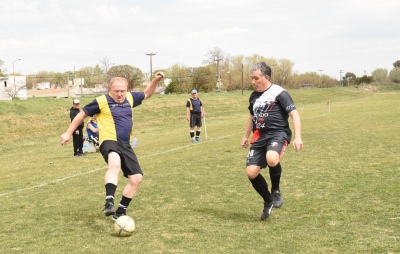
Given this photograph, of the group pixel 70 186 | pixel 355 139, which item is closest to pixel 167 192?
pixel 70 186

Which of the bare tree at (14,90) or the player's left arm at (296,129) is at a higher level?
the player's left arm at (296,129)

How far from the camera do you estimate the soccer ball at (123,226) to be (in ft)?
20.7

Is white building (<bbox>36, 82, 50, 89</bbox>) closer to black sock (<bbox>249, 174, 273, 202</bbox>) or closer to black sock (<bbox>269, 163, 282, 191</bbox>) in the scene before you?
black sock (<bbox>269, 163, 282, 191</bbox>)

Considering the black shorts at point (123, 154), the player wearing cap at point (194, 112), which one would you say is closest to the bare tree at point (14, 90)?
the player wearing cap at point (194, 112)

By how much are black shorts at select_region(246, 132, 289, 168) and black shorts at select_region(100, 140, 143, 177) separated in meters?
1.60

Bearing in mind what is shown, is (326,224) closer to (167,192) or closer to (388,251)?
(388,251)

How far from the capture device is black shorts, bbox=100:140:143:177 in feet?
23.1

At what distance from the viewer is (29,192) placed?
34.7ft

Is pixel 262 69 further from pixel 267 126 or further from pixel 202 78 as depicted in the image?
pixel 202 78

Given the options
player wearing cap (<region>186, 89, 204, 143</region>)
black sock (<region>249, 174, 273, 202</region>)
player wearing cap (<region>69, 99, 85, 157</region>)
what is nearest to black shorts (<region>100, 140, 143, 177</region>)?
black sock (<region>249, 174, 273, 202</region>)

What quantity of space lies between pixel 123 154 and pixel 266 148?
2.00 m

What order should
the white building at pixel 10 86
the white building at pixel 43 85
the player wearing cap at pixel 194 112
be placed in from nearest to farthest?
1. the player wearing cap at pixel 194 112
2. the white building at pixel 10 86
3. the white building at pixel 43 85

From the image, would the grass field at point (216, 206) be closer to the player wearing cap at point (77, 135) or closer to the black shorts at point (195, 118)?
the player wearing cap at point (77, 135)

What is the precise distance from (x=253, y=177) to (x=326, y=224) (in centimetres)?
118
